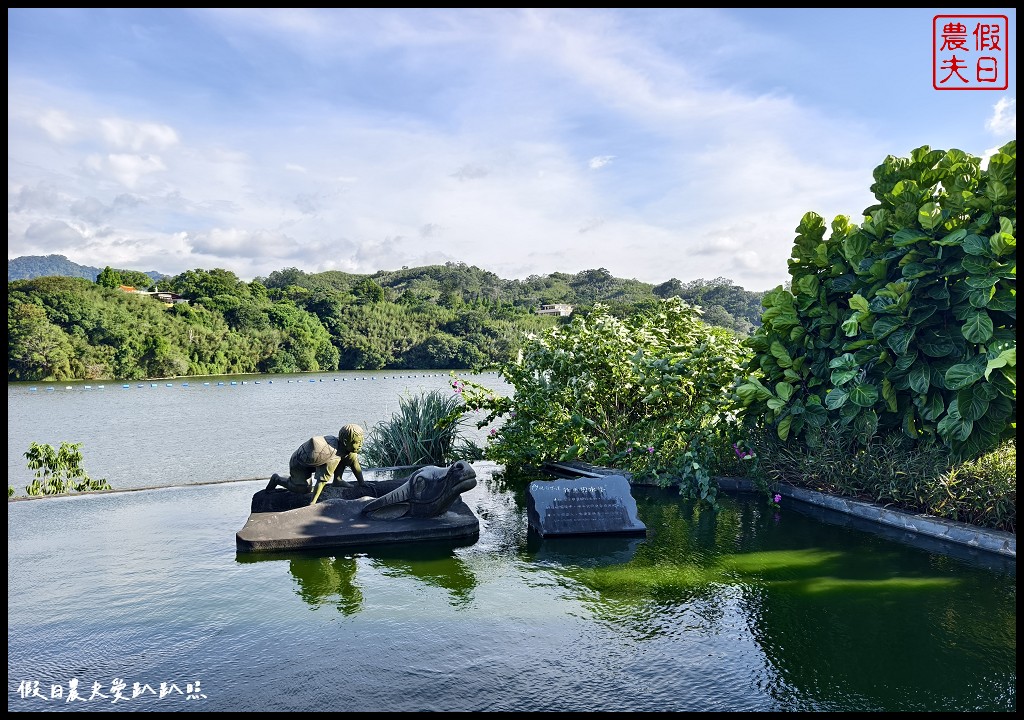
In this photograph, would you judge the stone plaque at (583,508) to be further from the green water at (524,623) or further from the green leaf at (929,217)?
the green leaf at (929,217)

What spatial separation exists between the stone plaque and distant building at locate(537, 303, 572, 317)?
177 ft

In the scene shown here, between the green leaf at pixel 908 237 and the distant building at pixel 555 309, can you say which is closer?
the green leaf at pixel 908 237

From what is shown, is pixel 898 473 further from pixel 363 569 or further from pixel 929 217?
pixel 363 569

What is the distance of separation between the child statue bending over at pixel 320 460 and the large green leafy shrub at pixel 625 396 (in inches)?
113

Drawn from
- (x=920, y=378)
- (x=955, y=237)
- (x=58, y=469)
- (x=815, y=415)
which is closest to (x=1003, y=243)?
(x=955, y=237)

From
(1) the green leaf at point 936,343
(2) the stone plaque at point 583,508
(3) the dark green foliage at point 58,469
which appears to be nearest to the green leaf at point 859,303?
(1) the green leaf at point 936,343

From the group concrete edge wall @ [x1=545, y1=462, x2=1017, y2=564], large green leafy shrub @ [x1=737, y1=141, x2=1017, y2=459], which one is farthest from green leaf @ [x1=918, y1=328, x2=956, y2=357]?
concrete edge wall @ [x1=545, y1=462, x2=1017, y2=564]

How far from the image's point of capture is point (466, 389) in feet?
27.8

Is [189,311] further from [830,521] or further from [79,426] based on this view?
[830,521]

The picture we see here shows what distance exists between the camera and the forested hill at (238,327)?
30359 mm

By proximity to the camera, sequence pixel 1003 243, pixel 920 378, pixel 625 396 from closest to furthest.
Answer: pixel 1003 243 → pixel 920 378 → pixel 625 396

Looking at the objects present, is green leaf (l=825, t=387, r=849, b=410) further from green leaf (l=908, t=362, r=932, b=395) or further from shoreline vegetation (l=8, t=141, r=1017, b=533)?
green leaf (l=908, t=362, r=932, b=395)

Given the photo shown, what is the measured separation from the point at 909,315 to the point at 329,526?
183 inches

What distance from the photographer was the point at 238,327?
39.2 meters
